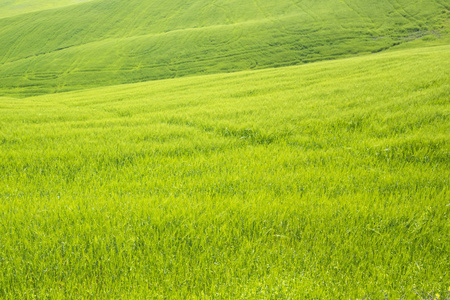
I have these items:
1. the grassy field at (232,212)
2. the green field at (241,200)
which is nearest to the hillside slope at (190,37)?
the green field at (241,200)

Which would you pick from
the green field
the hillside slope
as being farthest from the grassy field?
the hillside slope

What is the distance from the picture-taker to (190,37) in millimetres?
68312

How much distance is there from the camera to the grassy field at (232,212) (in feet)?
8.95

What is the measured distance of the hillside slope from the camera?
5731cm

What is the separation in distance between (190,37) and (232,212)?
7191 centimetres

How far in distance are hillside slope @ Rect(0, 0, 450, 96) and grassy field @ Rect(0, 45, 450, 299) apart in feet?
168

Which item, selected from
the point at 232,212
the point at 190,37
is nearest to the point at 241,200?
the point at 232,212

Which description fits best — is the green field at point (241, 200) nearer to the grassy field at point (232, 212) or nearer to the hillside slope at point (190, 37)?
the grassy field at point (232, 212)

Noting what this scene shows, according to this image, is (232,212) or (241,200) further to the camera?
(241,200)

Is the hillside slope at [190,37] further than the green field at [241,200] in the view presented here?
Yes

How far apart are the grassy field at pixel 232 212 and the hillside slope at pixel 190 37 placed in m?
51.3

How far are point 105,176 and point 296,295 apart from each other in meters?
4.14

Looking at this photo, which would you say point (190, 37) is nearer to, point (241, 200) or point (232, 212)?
point (241, 200)

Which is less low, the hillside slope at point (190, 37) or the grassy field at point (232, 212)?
the hillside slope at point (190, 37)
